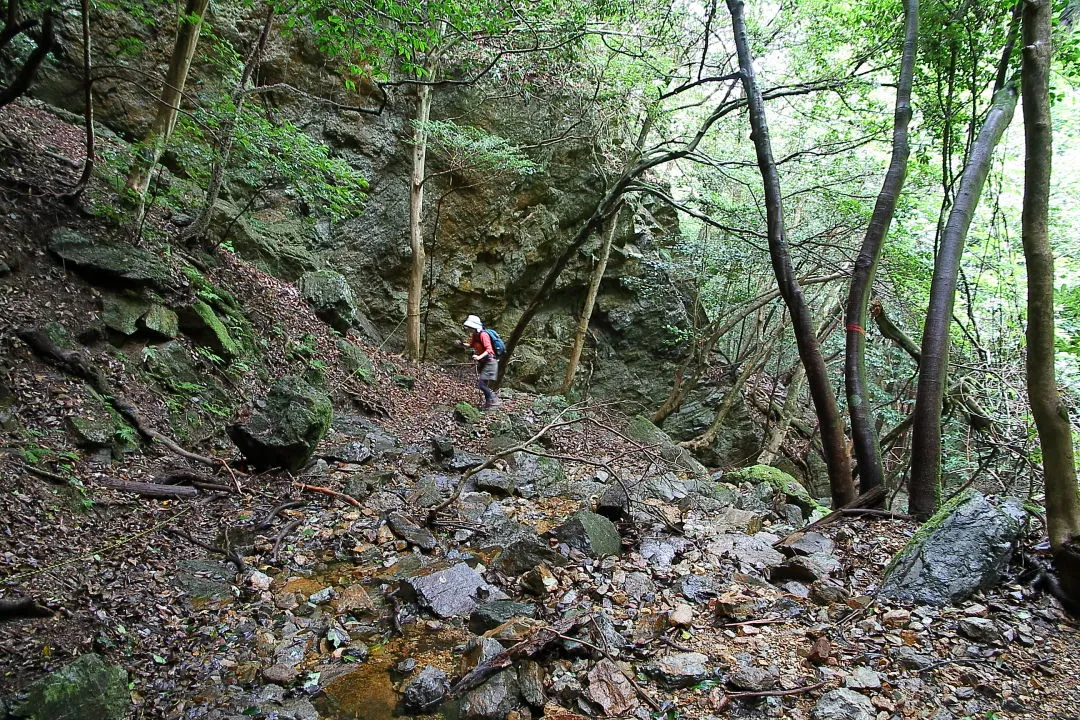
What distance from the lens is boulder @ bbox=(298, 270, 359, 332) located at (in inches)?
458

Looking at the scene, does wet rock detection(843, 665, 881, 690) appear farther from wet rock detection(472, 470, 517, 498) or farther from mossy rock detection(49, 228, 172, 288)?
mossy rock detection(49, 228, 172, 288)

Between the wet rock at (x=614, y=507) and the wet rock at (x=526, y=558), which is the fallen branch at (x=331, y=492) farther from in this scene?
the wet rock at (x=614, y=507)

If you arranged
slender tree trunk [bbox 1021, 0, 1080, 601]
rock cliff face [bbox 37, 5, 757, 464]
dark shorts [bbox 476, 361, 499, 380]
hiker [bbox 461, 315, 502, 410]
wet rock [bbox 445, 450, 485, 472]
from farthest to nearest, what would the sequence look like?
1. rock cliff face [bbox 37, 5, 757, 464]
2. dark shorts [bbox 476, 361, 499, 380]
3. hiker [bbox 461, 315, 502, 410]
4. wet rock [bbox 445, 450, 485, 472]
5. slender tree trunk [bbox 1021, 0, 1080, 601]

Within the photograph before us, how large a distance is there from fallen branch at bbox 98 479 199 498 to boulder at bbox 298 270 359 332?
269 inches

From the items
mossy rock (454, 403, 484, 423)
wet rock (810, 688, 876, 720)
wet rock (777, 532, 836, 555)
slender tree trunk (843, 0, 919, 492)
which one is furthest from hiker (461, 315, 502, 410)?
wet rock (810, 688, 876, 720)

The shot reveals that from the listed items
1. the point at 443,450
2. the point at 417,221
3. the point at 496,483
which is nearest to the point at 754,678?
the point at 496,483

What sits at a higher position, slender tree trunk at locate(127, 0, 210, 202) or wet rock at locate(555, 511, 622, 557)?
slender tree trunk at locate(127, 0, 210, 202)

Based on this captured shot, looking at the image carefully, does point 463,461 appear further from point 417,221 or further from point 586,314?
point 586,314

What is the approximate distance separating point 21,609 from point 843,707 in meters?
4.58

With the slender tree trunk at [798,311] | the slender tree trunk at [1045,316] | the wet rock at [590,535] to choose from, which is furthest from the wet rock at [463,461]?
the slender tree trunk at [1045,316]

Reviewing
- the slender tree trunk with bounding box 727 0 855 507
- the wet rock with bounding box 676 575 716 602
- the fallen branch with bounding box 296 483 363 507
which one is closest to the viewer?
the wet rock with bounding box 676 575 716 602

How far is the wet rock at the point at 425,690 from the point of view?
3117 mm

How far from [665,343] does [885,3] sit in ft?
36.4

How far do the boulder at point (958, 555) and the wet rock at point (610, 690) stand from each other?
2.28m
